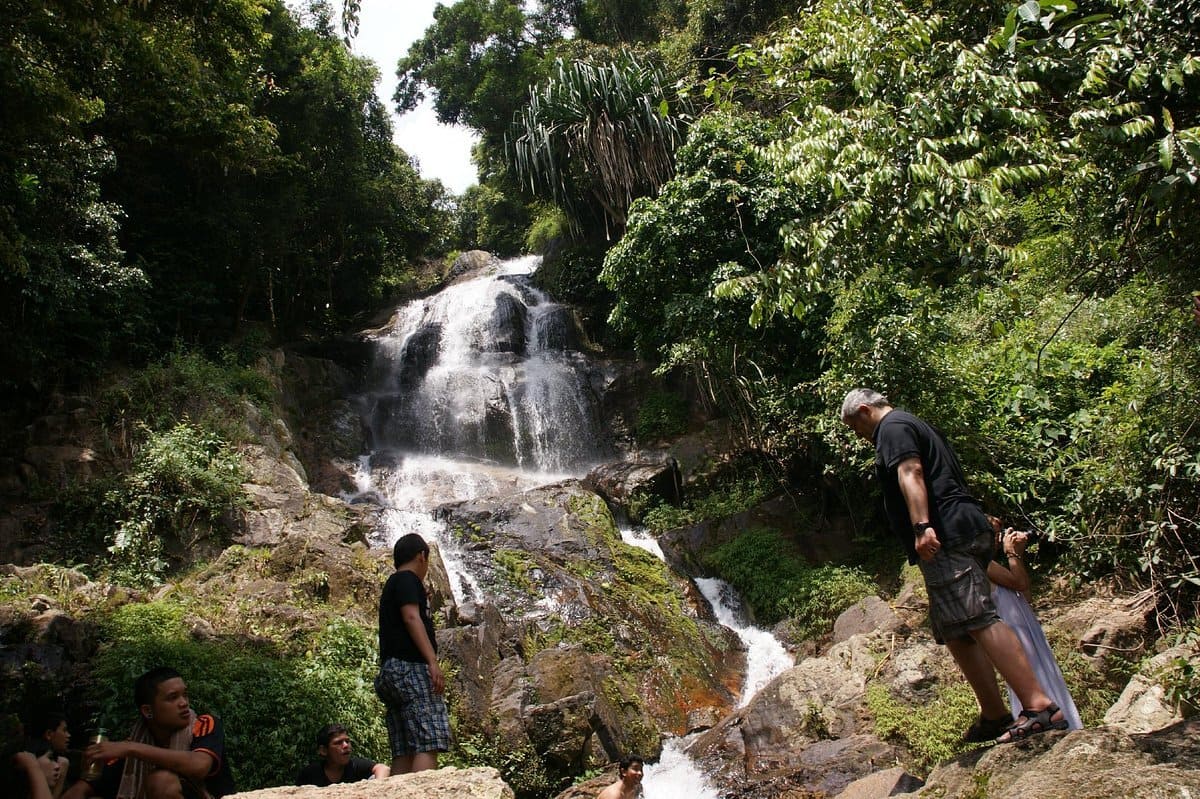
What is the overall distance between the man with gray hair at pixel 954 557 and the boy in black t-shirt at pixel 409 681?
90.0 inches

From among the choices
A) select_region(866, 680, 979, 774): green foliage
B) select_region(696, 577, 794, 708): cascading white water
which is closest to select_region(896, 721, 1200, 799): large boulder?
select_region(866, 680, 979, 774): green foliage

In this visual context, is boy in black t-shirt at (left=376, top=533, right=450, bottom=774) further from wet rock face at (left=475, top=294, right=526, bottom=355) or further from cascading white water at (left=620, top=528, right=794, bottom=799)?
wet rock face at (left=475, top=294, right=526, bottom=355)

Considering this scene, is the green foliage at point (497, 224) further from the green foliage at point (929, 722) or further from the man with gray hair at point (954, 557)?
the man with gray hair at point (954, 557)

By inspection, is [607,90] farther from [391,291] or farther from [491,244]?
[491,244]

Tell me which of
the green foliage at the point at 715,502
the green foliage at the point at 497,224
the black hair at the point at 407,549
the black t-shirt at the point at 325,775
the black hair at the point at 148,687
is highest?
the green foliage at the point at 497,224

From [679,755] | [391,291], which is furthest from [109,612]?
[391,291]

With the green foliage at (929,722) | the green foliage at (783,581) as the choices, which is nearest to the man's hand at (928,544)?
the green foliage at (929,722)

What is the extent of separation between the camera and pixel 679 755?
669cm

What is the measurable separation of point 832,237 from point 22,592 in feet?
23.4

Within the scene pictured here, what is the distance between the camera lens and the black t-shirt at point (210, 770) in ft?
10.3

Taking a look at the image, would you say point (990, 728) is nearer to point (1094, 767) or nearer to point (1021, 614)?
point (1021, 614)

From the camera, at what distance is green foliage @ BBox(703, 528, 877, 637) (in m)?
9.11

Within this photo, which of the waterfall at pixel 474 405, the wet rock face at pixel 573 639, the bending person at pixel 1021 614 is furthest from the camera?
the waterfall at pixel 474 405

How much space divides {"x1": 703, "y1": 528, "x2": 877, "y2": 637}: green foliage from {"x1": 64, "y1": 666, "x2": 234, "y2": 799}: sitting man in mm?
7320
